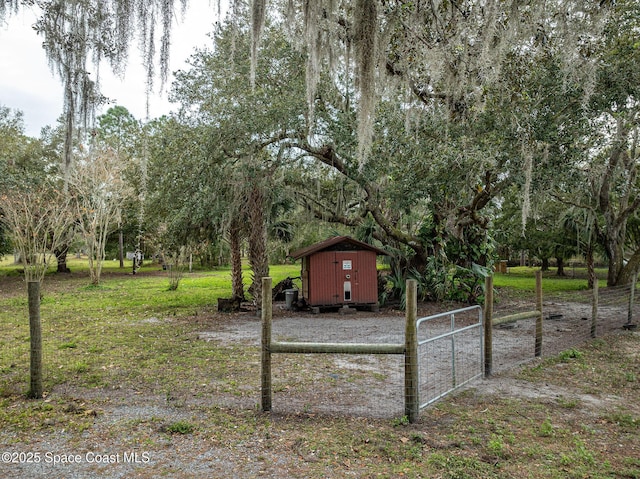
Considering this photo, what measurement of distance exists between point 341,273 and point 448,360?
5.47m

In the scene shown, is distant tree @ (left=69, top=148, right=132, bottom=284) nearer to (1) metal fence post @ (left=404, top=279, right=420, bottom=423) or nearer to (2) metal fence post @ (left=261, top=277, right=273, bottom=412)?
(2) metal fence post @ (left=261, top=277, right=273, bottom=412)

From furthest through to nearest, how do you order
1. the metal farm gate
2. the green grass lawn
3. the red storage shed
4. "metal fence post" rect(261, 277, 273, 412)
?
the red storage shed
the metal farm gate
"metal fence post" rect(261, 277, 273, 412)
the green grass lawn

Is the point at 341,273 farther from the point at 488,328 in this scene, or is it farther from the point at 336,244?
the point at 488,328

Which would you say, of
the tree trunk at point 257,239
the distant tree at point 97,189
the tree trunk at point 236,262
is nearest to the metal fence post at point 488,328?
the tree trunk at point 257,239

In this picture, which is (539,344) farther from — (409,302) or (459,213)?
(459,213)

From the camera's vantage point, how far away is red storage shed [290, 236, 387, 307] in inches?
448

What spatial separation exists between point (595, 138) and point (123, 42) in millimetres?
8989

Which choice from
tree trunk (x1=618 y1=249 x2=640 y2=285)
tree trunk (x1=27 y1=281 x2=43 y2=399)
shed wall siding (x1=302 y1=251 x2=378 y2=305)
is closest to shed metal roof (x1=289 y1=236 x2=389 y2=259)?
shed wall siding (x1=302 y1=251 x2=378 y2=305)

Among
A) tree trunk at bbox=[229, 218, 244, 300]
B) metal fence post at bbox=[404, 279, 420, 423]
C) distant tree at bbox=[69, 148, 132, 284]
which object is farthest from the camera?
distant tree at bbox=[69, 148, 132, 284]

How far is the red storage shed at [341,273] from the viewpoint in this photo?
11.4 meters

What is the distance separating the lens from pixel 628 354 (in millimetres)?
6430

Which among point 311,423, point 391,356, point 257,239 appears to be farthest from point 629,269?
point 311,423

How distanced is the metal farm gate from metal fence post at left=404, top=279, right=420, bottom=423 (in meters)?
0.17

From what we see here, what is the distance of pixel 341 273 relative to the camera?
37.6 feet
